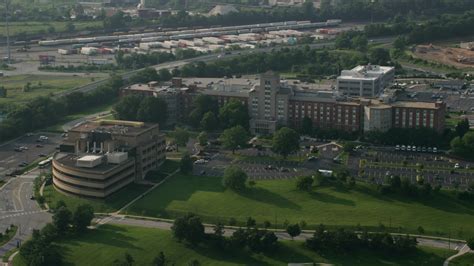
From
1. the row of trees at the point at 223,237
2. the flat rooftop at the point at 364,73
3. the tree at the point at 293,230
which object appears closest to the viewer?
the row of trees at the point at 223,237

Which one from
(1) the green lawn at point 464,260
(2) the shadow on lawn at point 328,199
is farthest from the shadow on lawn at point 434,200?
(1) the green lawn at point 464,260

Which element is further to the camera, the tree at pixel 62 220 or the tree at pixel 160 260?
the tree at pixel 62 220

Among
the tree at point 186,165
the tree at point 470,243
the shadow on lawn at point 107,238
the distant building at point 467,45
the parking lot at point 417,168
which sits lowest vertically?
the shadow on lawn at point 107,238

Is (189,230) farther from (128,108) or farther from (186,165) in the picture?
(128,108)

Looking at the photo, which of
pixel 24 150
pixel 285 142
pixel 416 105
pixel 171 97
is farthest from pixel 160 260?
pixel 416 105

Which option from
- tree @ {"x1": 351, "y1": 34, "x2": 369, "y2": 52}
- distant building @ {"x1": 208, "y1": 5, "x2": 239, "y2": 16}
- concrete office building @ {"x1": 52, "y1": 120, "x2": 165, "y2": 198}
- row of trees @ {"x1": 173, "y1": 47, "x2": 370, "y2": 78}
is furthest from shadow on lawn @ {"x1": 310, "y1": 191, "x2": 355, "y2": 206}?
distant building @ {"x1": 208, "y1": 5, "x2": 239, "y2": 16}

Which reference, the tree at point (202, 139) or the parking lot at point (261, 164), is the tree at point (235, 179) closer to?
the parking lot at point (261, 164)

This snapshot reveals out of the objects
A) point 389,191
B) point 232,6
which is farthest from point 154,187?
point 232,6
